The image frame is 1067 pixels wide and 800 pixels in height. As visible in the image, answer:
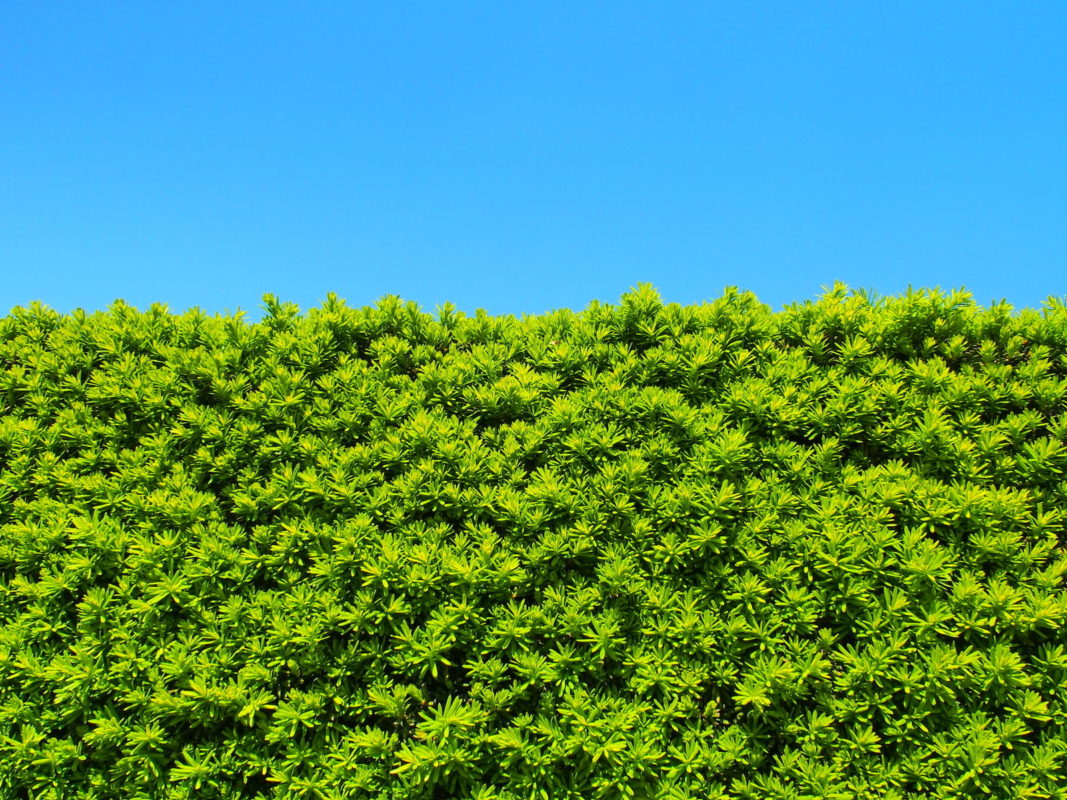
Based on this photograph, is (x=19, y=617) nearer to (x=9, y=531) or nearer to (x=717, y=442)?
(x=9, y=531)

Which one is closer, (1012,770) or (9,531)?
(1012,770)

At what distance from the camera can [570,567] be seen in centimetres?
440

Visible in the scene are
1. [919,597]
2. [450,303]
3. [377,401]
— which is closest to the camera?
[919,597]

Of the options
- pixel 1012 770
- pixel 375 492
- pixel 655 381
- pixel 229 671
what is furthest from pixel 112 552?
pixel 1012 770

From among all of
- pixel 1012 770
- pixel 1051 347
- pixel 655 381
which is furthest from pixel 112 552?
pixel 1051 347

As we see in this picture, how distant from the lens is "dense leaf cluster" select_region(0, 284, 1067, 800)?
3994 millimetres

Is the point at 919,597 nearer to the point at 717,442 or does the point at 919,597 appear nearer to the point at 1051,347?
the point at 717,442

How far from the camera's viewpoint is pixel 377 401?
496 centimetres

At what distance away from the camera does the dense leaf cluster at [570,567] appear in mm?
→ 3994

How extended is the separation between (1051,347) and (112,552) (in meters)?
6.30

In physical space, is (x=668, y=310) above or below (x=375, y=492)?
above

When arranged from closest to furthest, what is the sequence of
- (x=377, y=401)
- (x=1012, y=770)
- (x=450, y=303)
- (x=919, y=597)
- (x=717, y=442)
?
(x=1012, y=770) < (x=919, y=597) < (x=717, y=442) < (x=377, y=401) < (x=450, y=303)

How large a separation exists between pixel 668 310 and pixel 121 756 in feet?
14.4

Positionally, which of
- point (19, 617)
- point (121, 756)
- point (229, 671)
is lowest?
point (121, 756)
